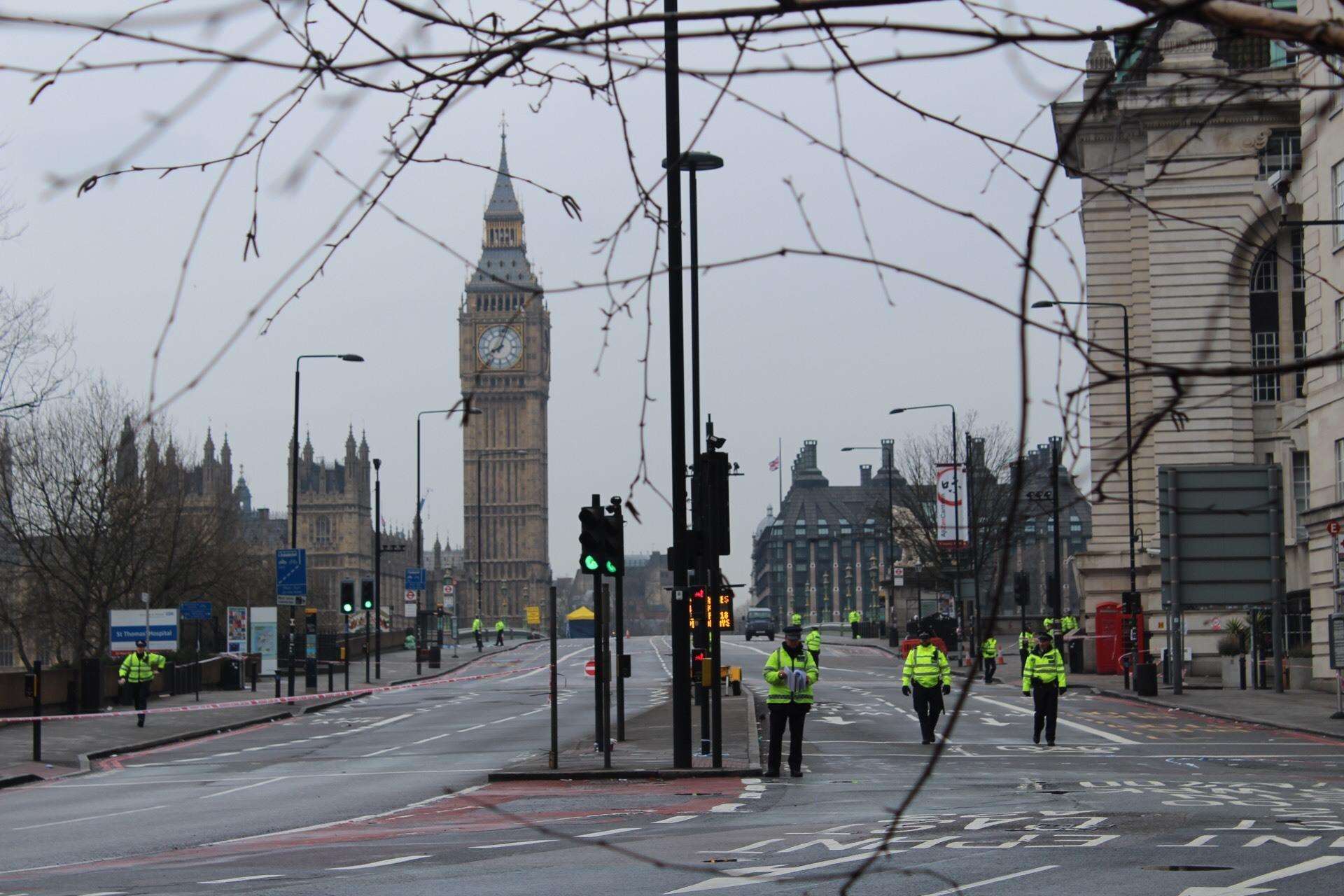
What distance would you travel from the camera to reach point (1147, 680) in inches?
1610

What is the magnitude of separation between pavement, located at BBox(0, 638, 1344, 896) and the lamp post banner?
99.4ft

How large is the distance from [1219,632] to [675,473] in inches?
1425

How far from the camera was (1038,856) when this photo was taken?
12430 millimetres

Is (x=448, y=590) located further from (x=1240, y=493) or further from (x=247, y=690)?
(x=1240, y=493)

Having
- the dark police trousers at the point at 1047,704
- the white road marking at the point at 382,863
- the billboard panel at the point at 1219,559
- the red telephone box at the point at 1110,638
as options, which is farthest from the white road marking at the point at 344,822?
the red telephone box at the point at 1110,638

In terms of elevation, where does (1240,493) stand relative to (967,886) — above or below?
above

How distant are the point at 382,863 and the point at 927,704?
14216mm

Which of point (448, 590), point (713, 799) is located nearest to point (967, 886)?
point (713, 799)

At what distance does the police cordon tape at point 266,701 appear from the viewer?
116ft

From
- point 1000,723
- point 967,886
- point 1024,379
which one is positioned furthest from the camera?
point 1000,723

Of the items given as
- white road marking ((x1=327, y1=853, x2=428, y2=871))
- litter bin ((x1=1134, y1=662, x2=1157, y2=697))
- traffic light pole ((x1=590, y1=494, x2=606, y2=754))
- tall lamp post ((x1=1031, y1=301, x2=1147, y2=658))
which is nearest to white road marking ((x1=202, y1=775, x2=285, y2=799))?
traffic light pole ((x1=590, y1=494, x2=606, y2=754))

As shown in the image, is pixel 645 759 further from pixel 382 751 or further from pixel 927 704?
pixel 382 751

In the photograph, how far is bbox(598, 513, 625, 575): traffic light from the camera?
22234 millimetres

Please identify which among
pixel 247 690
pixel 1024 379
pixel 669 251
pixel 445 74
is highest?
pixel 669 251
